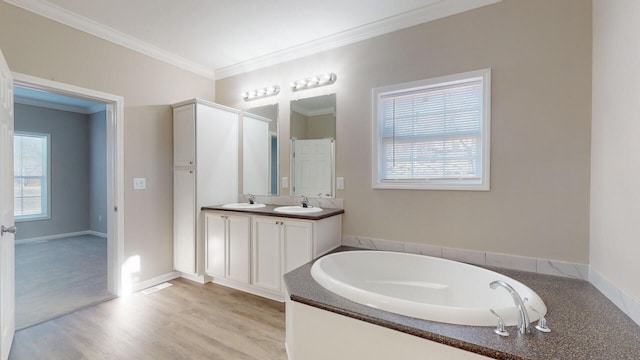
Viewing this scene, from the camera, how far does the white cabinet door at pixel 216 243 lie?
298 cm

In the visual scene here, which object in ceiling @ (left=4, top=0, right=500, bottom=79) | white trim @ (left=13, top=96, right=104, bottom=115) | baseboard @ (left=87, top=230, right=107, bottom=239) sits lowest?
baseboard @ (left=87, top=230, right=107, bottom=239)

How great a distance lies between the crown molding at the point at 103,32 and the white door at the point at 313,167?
5.67 feet

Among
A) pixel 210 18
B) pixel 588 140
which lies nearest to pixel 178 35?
pixel 210 18

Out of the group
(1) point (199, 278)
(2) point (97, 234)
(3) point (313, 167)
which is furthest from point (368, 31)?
(2) point (97, 234)

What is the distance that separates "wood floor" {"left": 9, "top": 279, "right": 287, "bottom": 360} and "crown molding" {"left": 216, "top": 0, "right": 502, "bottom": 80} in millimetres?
2656

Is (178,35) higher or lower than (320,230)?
higher

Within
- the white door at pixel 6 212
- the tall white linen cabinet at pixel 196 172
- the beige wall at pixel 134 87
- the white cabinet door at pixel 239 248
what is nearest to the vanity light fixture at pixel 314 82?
the tall white linen cabinet at pixel 196 172

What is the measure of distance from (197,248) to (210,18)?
7.72 ft

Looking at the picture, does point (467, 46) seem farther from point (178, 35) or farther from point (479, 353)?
point (178, 35)

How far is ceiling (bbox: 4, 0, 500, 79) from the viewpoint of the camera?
90.0 inches

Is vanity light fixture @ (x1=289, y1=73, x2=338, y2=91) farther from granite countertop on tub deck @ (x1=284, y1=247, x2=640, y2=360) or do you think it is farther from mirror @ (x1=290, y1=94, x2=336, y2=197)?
granite countertop on tub deck @ (x1=284, y1=247, x2=640, y2=360)

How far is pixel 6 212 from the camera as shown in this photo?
5.86ft

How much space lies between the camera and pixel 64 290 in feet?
9.55

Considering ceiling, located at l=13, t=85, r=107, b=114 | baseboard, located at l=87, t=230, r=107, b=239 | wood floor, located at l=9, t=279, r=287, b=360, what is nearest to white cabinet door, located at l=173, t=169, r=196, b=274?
wood floor, located at l=9, t=279, r=287, b=360
